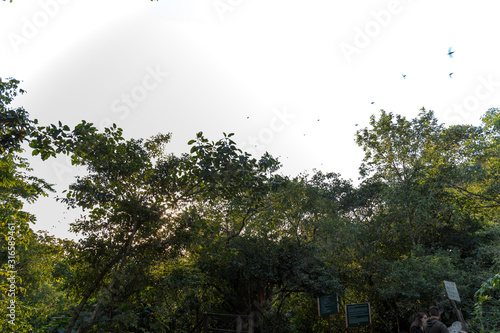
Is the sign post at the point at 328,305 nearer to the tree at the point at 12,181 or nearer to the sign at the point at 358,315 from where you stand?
the sign at the point at 358,315

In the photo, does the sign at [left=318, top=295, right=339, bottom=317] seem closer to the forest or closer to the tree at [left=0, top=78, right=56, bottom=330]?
the forest

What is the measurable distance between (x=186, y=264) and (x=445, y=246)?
14.5 metres

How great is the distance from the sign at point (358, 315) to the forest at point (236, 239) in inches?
24.8

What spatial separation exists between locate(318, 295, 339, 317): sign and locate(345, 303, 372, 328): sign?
40 centimetres

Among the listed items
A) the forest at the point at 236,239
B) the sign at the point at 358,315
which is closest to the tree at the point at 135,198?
the forest at the point at 236,239

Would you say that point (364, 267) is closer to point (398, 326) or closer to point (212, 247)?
point (398, 326)

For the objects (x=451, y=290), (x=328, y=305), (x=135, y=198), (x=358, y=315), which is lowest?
(x=358, y=315)

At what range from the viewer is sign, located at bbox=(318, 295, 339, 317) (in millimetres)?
9570

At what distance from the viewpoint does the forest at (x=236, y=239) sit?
4.91m

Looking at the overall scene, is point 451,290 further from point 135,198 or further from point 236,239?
point 135,198

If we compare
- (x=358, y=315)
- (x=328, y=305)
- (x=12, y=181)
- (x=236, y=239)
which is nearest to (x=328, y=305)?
(x=328, y=305)

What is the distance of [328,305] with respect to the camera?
964cm

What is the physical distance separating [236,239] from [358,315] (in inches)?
171

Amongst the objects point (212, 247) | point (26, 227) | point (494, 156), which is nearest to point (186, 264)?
point (212, 247)
